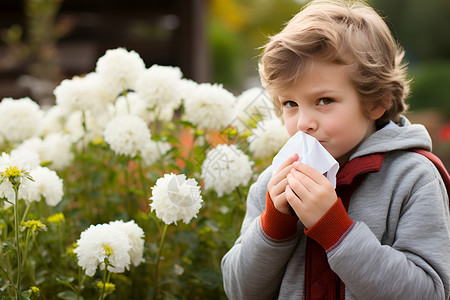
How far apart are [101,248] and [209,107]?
0.74 meters

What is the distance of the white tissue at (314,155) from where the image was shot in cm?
132

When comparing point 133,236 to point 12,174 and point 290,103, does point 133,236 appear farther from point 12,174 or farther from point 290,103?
point 290,103

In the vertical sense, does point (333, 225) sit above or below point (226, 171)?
below

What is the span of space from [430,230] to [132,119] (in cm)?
117

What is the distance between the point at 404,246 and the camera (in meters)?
1.30

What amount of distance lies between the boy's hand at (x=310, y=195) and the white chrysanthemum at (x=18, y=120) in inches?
55.5

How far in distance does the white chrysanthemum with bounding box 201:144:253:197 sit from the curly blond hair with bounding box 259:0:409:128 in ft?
1.44

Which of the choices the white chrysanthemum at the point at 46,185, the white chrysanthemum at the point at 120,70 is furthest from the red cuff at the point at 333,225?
the white chrysanthemum at the point at 120,70

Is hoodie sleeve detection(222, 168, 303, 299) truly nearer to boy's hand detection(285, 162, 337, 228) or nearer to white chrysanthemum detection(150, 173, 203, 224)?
boy's hand detection(285, 162, 337, 228)

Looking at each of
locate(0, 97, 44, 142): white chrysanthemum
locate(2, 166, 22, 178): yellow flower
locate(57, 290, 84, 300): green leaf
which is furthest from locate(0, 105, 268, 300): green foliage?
locate(2, 166, 22, 178): yellow flower

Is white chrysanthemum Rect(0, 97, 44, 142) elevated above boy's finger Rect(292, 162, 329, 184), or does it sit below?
above

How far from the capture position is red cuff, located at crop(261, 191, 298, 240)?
1385mm

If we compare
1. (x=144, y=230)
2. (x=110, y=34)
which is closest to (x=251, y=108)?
(x=144, y=230)

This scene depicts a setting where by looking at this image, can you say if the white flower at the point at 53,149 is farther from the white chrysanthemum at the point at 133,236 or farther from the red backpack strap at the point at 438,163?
the red backpack strap at the point at 438,163
